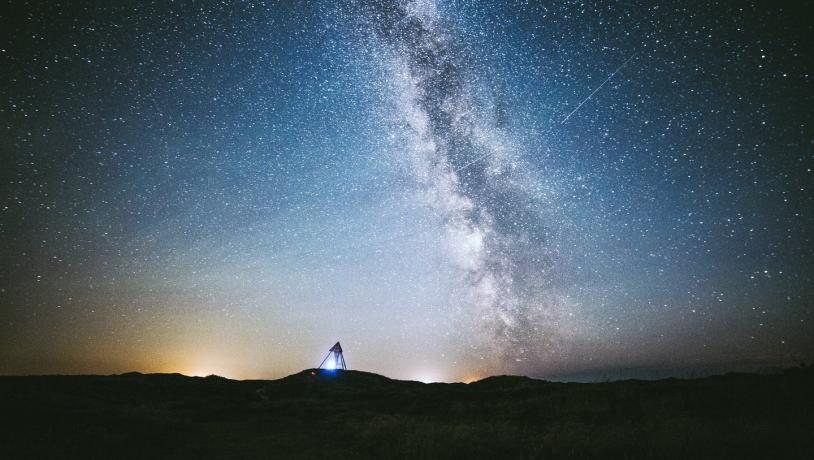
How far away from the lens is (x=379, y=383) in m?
41.1

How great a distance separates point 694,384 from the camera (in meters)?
15.9

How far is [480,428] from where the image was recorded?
1035 cm

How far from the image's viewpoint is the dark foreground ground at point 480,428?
23.9ft

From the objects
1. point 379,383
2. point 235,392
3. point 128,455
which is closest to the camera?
point 128,455

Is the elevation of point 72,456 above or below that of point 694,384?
below

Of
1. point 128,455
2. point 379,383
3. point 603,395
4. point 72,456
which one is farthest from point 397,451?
point 379,383

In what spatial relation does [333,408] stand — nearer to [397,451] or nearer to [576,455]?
[397,451]

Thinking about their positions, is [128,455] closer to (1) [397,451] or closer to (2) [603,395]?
(1) [397,451]

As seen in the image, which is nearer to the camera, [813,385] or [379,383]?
[813,385]

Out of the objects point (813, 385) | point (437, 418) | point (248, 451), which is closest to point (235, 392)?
point (437, 418)

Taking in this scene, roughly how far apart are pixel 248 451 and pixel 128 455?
2.61 m

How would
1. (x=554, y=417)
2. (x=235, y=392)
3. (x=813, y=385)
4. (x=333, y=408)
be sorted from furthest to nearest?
(x=235, y=392) → (x=333, y=408) → (x=554, y=417) → (x=813, y=385)

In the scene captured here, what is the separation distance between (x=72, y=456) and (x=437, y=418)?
11.9 meters

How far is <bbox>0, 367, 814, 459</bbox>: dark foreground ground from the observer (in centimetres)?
730
